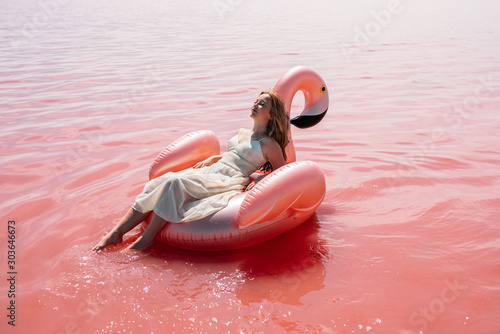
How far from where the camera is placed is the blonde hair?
3.53 metres

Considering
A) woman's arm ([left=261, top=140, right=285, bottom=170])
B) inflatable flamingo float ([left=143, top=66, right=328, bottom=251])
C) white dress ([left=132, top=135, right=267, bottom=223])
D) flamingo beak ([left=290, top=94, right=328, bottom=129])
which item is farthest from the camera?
flamingo beak ([left=290, top=94, right=328, bottom=129])

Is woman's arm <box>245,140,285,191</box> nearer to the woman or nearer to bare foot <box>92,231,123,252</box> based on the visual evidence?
the woman

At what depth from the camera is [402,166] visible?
479cm

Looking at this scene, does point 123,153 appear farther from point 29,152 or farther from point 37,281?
point 37,281

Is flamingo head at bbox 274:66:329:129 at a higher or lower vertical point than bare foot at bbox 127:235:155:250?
higher

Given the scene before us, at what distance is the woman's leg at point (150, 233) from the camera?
321cm

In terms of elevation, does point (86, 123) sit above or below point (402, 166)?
above

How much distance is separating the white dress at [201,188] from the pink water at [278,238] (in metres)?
0.29

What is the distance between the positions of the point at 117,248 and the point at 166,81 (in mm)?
6420

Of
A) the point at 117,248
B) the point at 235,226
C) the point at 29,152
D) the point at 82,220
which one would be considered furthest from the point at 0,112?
the point at 235,226

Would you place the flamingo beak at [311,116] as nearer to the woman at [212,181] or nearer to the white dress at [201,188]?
the woman at [212,181]

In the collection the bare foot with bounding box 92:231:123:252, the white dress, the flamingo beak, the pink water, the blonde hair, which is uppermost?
the blonde hair

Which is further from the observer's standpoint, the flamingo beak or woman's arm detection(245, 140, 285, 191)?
the flamingo beak

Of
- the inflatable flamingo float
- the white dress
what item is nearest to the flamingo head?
the white dress
